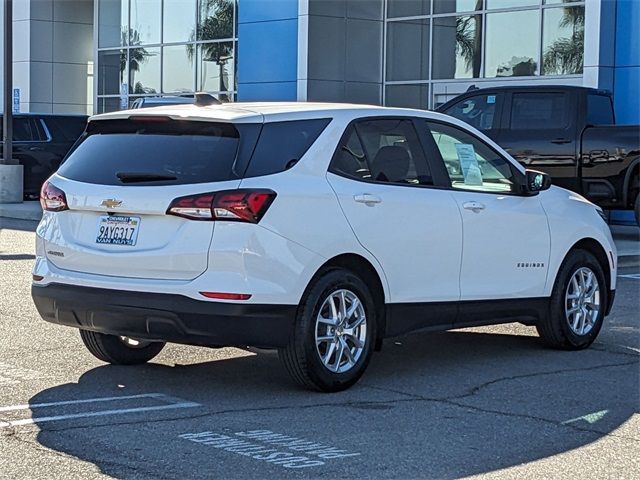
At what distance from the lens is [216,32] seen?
31250mm

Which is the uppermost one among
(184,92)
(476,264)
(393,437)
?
(184,92)

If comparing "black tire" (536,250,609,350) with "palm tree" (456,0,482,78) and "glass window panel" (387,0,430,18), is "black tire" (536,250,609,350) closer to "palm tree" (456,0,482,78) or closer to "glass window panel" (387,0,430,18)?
"palm tree" (456,0,482,78)

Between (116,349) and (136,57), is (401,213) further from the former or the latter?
(136,57)

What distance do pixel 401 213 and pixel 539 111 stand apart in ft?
37.4

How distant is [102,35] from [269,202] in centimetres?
2968

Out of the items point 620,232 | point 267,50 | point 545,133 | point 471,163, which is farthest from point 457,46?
point 471,163

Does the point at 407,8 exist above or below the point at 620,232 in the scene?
above

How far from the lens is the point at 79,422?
656 centimetres

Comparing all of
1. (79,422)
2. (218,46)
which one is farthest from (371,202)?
(218,46)

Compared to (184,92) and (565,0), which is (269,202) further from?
(184,92)

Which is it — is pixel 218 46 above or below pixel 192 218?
above

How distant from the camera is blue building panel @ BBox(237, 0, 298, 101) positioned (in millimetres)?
27125

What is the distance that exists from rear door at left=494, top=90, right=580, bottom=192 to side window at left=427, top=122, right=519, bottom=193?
970 centimetres

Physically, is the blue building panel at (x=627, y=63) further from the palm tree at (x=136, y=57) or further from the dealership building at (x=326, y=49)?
the palm tree at (x=136, y=57)
